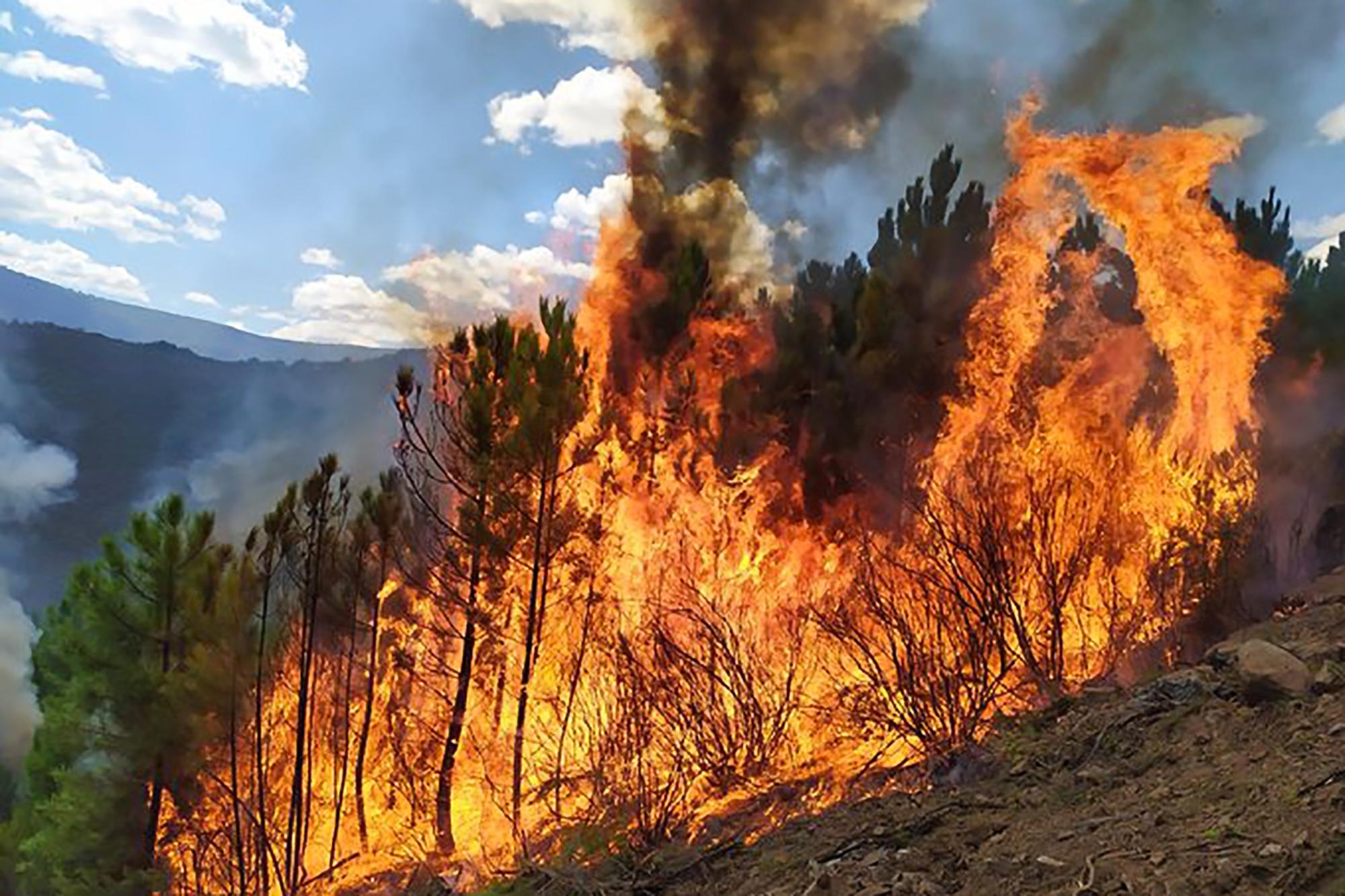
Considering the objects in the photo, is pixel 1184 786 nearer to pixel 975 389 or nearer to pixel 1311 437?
pixel 975 389

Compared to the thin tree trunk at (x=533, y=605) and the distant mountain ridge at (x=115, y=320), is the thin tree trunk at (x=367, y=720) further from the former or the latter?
the distant mountain ridge at (x=115, y=320)

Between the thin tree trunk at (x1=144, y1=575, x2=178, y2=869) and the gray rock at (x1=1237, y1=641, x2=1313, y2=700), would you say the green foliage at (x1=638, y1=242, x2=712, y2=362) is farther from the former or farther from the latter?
the gray rock at (x1=1237, y1=641, x2=1313, y2=700)

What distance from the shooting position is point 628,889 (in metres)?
5.14

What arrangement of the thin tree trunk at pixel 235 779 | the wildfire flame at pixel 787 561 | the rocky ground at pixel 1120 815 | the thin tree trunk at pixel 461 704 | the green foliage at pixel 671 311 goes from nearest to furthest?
1. the rocky ground at pixel 1120 815
2. the wildfire flame at pixel 787 561
3. the thin tree trunk at pixel 235 779
4. the thin tree trunk at pixel 461 704
5. the green foliage at pixel 671 311

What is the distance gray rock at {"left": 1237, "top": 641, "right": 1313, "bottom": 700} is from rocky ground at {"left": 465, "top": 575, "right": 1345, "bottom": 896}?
0.01m

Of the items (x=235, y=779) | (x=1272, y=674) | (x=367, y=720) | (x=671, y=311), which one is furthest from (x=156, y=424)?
(x=1272, y=674)

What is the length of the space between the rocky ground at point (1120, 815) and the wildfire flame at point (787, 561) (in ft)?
3.69

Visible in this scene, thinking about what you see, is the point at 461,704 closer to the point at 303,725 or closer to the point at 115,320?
the point at 303,725

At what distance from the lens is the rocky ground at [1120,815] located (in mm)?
3131

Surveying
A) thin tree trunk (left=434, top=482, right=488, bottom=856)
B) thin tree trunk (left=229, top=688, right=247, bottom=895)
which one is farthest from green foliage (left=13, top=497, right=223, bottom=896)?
thin tree trunk (left=434, top=482, right=488, bottom=856)

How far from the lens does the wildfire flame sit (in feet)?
25.8

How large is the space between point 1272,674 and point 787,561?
40.8 ft

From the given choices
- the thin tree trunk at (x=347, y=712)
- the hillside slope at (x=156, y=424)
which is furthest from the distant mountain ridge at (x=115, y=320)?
the thin tree trunk at (x=347, y=712)

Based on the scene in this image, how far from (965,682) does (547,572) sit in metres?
8.71
